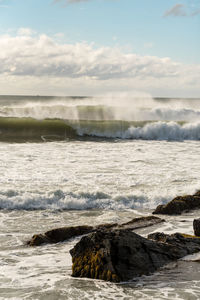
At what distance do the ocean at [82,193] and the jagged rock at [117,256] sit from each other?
13 centimetres

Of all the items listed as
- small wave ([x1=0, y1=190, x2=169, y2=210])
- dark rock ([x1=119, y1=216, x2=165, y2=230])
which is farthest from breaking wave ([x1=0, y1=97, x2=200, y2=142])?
dark rock ([x1=119, y1=216, x2=165, y2=230])

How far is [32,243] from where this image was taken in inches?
286

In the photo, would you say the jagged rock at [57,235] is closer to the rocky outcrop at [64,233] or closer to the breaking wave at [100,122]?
the rocky outcrop at [64,233]

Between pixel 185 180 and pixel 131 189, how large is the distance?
222 centimetres

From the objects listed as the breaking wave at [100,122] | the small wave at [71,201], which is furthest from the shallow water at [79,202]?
the breaking wave at [100,122]

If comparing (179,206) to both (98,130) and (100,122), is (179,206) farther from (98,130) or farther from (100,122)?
(100,122)

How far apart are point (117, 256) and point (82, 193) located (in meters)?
6.08

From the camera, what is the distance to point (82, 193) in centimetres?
1128

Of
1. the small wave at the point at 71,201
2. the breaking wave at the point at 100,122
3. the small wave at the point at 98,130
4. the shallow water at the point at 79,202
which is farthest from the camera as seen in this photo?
the breaking wave at the point at 100,122

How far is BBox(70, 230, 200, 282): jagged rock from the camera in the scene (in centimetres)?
517

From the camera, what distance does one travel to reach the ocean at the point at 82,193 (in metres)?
5.02

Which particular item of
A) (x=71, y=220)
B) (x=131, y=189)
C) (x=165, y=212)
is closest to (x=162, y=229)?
(x=165, y=212)

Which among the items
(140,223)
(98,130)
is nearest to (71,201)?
(140,223)

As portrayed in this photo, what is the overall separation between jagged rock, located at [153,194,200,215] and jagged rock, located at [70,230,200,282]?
12.8 ft
